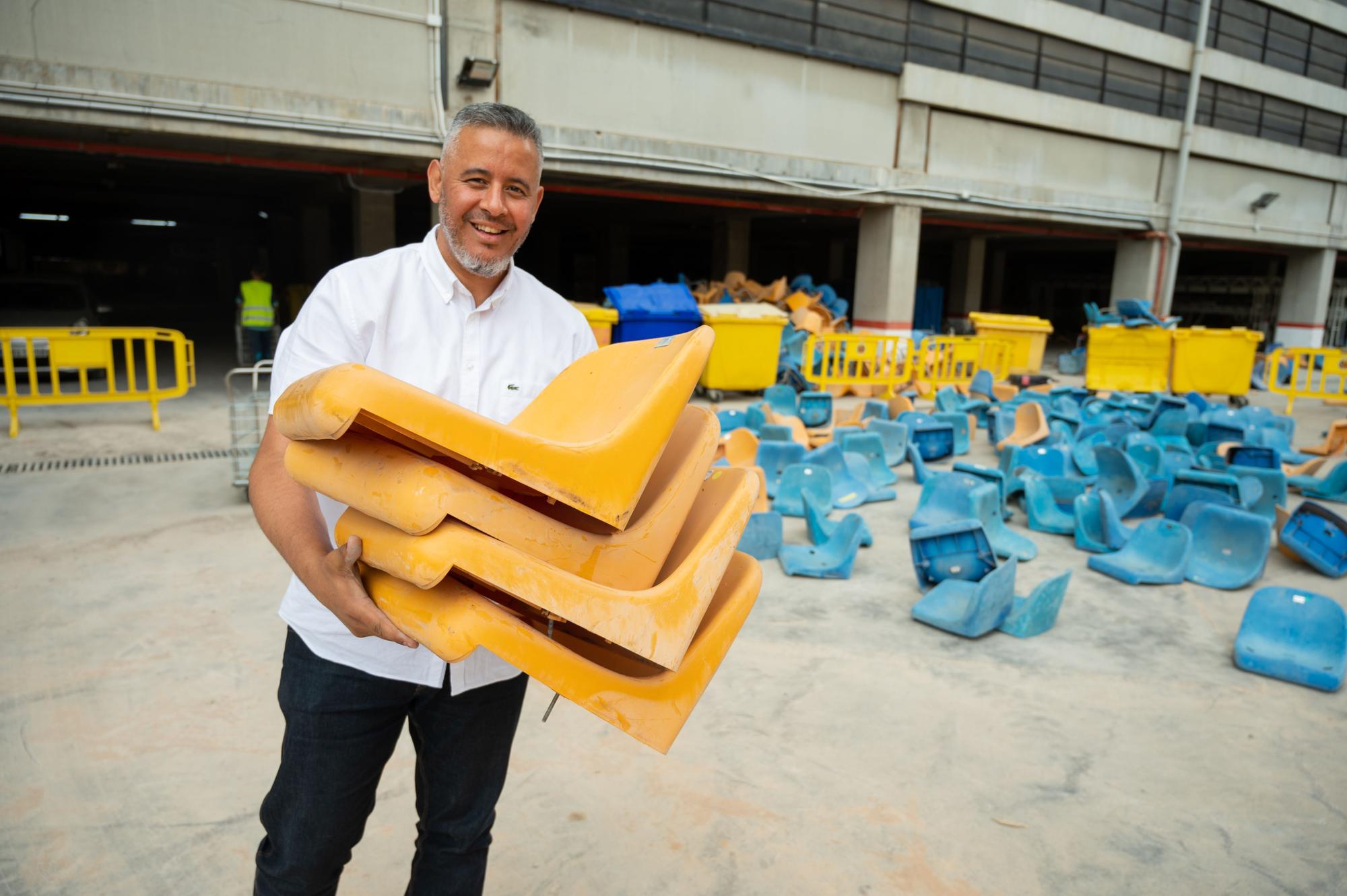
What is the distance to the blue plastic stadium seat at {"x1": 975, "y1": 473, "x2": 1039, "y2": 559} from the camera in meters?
5.26

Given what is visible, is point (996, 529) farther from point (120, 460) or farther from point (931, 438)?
point (120, 460)

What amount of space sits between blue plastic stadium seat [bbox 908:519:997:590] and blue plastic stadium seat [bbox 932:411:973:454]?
370cm

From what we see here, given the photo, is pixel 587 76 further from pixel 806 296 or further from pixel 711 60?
pixel 806 296

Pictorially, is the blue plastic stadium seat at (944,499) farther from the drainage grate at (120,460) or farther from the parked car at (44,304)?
the parked car at (44,304)

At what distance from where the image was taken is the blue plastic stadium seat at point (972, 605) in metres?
3.88

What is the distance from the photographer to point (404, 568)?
118 cm

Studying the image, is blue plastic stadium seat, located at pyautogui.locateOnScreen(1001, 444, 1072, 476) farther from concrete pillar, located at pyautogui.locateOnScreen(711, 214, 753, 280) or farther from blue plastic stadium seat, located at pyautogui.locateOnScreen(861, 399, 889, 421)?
concrete pillar, located at pyautogui.locateOnScreen(711, 214, 753, 280)

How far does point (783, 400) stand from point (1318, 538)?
16.3ft

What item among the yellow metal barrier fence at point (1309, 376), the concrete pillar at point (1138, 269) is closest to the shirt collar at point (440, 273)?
the yellow metal barrier fence at point (1309, 376)

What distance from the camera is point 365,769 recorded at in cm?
165

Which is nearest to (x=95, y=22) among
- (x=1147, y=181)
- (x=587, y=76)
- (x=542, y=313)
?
(x=587, y=76)

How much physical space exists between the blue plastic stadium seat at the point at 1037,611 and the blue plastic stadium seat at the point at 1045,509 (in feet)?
5.84

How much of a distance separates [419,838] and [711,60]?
1363cm

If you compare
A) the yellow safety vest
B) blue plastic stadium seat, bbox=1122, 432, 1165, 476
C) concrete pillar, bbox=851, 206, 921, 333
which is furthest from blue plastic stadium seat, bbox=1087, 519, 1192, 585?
the yellow safety vest
